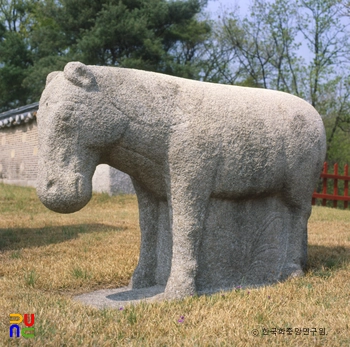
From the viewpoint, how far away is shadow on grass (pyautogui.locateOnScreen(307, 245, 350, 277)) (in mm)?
4242

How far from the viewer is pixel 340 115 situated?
1892 centimetres

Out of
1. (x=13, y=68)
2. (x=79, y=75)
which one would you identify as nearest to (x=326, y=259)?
(x=79, y=75)

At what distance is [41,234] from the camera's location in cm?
669

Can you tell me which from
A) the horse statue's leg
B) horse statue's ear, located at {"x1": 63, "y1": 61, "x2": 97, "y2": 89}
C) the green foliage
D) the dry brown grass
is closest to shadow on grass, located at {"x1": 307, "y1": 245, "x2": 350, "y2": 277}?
the dry brown grass

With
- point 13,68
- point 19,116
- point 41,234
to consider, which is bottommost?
point 41,234

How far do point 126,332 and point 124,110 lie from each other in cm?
139

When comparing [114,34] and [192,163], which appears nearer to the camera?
[192,163]

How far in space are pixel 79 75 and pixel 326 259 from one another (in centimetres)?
305

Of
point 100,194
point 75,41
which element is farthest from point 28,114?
point 75,41

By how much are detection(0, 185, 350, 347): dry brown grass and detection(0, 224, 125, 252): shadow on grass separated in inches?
2.0

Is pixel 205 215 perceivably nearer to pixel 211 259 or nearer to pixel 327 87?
pixel 211 259

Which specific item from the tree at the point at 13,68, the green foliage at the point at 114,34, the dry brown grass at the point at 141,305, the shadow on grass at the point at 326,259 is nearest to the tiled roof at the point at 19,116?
the green foliage at the point at 114,34

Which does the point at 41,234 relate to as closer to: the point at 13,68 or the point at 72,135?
the point at 72,135

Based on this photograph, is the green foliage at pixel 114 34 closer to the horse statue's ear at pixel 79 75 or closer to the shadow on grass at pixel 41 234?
the shadow on grass at pixel 41 234
